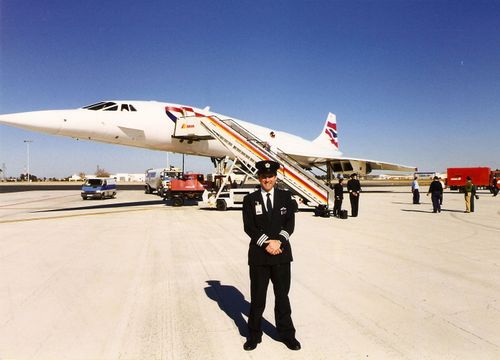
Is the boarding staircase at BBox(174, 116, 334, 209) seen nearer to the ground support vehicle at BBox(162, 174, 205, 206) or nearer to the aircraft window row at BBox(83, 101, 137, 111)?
the aircraft window row at BBox(83, 101, 137, 111)

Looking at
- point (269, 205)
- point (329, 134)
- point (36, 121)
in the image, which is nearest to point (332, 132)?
point (329, 134)

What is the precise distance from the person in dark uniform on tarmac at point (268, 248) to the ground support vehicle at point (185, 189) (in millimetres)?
16082

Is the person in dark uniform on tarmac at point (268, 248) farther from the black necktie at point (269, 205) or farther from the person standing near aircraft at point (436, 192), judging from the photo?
the person standing near aircraft at point (436, 192)

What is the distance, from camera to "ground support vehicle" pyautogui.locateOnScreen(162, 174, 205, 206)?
19.3 meters

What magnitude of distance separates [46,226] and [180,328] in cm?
Answer: 961

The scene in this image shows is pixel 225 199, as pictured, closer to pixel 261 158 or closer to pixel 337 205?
pixel 261 158

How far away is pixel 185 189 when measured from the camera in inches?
769

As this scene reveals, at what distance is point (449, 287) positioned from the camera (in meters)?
5.13

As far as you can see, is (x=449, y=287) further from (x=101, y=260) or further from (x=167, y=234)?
(x=167, y=234)

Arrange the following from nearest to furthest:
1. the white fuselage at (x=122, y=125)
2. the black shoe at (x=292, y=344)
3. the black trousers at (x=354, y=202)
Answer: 1. the black shoe at (x=292, y=344)
2. the white fuselage at (x=122, y=125)
3. the black trousers at (x=354, y=202)

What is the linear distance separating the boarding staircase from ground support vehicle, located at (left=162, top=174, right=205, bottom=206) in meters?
3.57

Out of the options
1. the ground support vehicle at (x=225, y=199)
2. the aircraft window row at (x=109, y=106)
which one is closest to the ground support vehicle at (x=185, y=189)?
the ground support vehicle at (x=225, y=199)

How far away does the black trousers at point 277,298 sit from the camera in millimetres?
3500

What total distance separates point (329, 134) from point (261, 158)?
24.2 m
